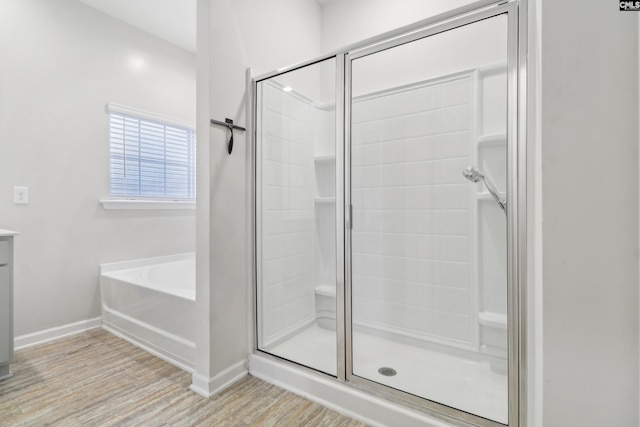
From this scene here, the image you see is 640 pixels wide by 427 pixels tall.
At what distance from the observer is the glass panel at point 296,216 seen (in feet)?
6.17

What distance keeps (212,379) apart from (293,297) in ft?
2.06

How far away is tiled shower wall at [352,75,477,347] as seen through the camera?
1871 millimetres

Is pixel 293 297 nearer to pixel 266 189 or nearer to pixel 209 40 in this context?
pixel 266 189

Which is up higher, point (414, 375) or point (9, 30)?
point (9, 30)

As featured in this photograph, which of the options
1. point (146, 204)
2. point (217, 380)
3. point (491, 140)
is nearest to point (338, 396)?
point (217, 380)

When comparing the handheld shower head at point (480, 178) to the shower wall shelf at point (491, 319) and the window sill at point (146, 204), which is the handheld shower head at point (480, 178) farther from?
the window sill at point (146, 204)

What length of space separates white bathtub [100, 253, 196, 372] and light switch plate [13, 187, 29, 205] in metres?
0.72

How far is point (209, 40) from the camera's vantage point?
1681 millimetres

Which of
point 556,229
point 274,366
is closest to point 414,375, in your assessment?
point 274,366

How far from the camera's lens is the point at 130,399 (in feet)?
5.45

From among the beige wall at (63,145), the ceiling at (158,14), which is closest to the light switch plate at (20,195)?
the beige wall at (63,145)

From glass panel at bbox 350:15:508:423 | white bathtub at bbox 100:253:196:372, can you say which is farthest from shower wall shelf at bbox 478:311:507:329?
white bathtub at bbox 100:253:196:372

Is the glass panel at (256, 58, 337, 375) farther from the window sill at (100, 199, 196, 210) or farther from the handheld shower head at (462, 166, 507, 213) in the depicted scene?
the window sill at (100, 199, 196, 210)

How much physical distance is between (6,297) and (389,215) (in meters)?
2.20
